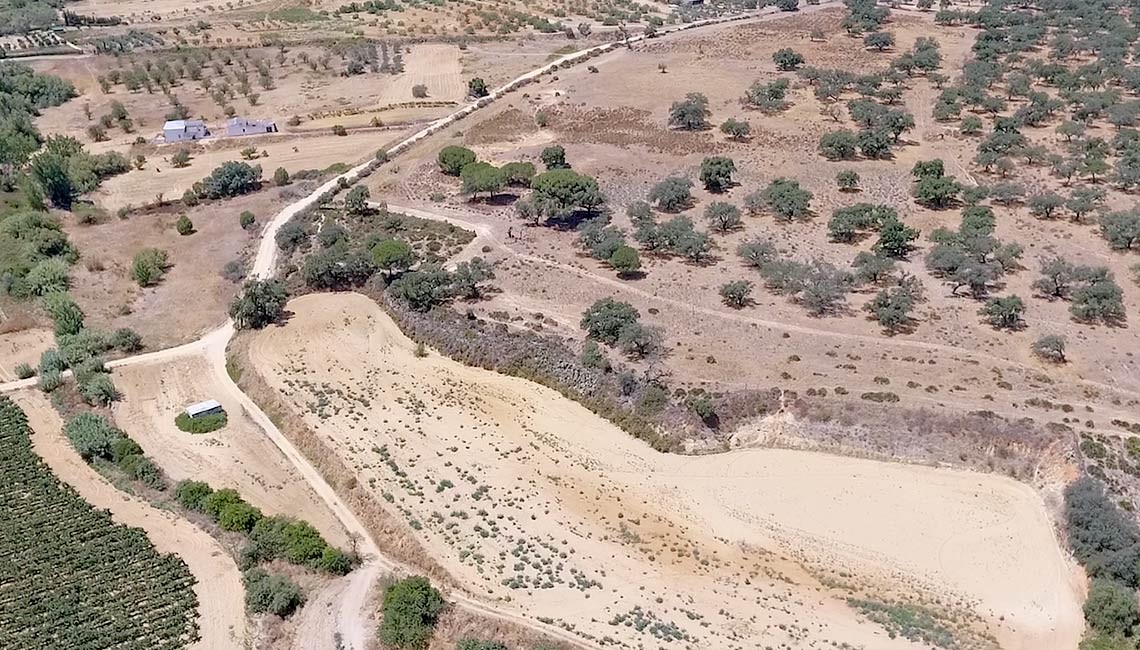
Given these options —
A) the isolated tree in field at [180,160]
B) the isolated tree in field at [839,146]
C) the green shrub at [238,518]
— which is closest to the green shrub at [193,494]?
the green shrub at [238,518]

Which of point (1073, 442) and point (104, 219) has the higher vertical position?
point (104, 219)

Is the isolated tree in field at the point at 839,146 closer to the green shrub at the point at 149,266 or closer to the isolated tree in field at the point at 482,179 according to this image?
the isolated tree in field at the point at 482,179

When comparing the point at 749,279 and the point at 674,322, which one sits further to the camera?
the point at 749,279

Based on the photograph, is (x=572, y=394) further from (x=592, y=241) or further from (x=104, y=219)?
(x=104, y=219)

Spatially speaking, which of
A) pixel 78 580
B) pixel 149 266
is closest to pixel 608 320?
pixel 78 580

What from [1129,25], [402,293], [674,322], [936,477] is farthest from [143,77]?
[1129,25]

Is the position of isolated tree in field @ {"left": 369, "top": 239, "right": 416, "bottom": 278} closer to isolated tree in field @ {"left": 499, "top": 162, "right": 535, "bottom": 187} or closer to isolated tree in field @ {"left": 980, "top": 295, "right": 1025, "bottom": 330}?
isolated tree in field @ {"left": 499, "top": 162, "right": 535, "bottom": 187}

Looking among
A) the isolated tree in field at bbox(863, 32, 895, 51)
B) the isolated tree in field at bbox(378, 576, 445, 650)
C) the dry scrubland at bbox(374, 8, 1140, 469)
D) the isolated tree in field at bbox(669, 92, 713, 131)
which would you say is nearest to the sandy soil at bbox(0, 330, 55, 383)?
the dry scrubland at bbox(374, 8, 1140, 469)
